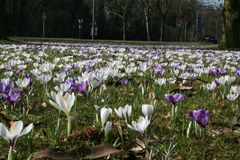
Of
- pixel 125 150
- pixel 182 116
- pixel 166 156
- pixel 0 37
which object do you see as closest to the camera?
pixel 166 156

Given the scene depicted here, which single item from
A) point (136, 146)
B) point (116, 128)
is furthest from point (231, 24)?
point (136, 146)

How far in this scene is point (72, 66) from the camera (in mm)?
6629

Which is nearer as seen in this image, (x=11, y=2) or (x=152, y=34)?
(x=11, y=2)

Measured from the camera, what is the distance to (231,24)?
80.2ft

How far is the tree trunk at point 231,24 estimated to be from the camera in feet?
79.6

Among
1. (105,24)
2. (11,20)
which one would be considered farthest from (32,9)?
(105,24)

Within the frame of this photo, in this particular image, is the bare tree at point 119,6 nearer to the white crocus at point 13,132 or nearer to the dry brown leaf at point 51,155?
the dry brown leaf at point 51,155

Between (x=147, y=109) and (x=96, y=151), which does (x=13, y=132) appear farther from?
(x=147, y=109)

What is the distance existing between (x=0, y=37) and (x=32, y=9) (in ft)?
139

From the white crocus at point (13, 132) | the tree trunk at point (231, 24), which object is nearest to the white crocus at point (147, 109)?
the white crocus at point (13, 132)

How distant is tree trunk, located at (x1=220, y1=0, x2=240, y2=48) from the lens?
2425 cm

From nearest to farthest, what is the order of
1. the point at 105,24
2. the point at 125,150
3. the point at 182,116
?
1. the point at 125,150
2. the point at 182,116
3. the point at 105,24

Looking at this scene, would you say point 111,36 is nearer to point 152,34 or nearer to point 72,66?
point 152,34

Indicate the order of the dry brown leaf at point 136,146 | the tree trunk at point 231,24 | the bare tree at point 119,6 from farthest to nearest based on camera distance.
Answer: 1. the bare tree at point 119,6
2. the tree trunk at point 231,24
3. the dry brown leaf at point 136,146
